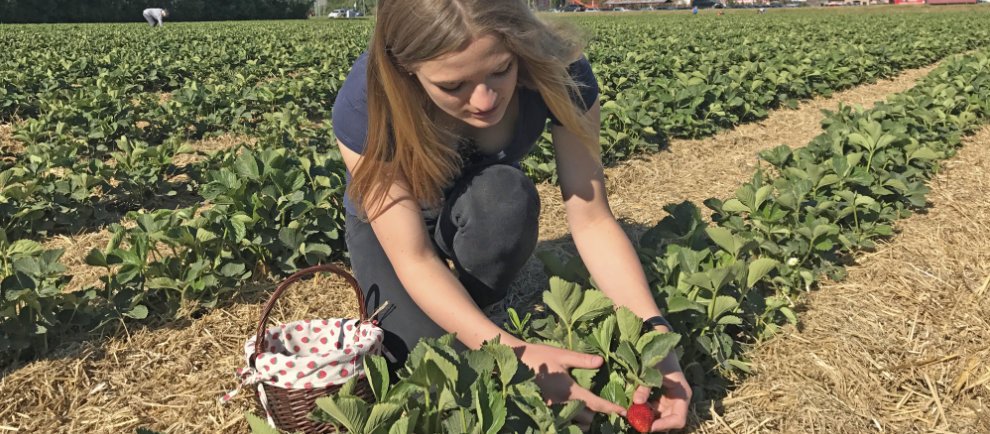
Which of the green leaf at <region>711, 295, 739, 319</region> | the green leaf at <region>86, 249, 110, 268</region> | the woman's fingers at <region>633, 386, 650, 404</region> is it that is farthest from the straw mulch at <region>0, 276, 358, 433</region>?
the green leaf at <region>711, 295, 739, 319</region>

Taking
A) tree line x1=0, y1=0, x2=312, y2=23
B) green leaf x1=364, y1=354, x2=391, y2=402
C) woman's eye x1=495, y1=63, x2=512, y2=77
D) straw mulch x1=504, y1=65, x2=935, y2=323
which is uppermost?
woman's eye x1=495, y1=63, x2=512, y2=77

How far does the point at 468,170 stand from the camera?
7.88ft

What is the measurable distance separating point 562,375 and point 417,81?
90 centimetres

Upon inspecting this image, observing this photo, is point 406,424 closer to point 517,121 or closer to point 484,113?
point 484,113

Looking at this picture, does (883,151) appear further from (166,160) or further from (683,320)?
(166,160)

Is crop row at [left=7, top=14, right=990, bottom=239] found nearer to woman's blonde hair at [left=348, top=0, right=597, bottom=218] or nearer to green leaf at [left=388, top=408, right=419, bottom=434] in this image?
woman's blonde hair at [left=348, top=0, right=597, bottom=218]

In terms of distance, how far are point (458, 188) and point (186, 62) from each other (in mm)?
9327

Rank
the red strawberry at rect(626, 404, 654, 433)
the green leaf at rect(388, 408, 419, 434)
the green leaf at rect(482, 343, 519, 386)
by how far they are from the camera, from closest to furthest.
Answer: the green leaf at rect(388, 408, 419, 434), the green leaf at rect(482, 343, 519, 386), the red strawberry at rect(626, 404, 654, 433)

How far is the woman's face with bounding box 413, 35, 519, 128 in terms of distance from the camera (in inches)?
67.6

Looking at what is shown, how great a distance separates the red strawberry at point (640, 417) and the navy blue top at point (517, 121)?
37.7 inches

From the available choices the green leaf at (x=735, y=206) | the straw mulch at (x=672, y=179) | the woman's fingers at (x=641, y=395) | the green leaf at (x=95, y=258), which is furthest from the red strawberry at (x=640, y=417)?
the green leaf at (x=95, y=258)

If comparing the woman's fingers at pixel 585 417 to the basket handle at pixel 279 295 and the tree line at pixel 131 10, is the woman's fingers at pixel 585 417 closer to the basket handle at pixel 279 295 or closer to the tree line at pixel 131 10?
the basket handle at pixel 279 295

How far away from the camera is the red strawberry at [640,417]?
1.68 meters

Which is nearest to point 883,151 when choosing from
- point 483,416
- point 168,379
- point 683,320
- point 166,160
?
point 683,320
